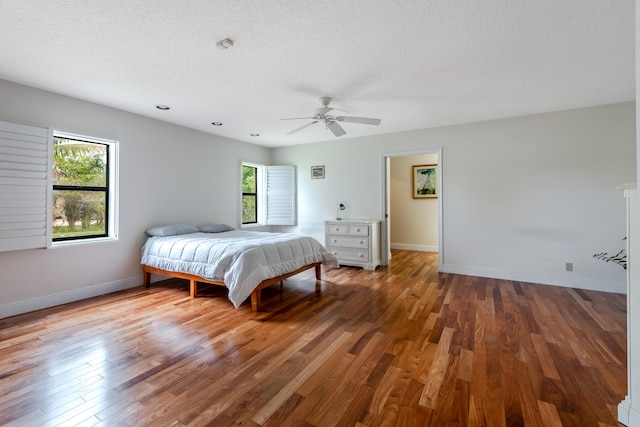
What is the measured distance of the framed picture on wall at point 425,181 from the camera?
6754 mm

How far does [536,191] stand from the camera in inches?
162

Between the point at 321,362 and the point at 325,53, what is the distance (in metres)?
2.44

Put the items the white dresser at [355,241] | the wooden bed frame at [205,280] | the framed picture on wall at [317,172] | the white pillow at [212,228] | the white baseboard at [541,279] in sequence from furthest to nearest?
the framed picture on wall at [317,172] → the white dresser at [355,241] → the white pillow at [212,228] → the white baseboard at [541,279] → the wooden bed frame at [205,280]

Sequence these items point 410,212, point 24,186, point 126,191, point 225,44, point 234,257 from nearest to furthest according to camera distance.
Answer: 1. point 225,44
2. point 24,186
3. point 234,257
4. point 126,191
5. point 410,212

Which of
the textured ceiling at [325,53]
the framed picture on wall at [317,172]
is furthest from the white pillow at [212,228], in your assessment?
the framed picture on wall at [317,172]

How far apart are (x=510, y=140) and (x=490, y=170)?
489 mm

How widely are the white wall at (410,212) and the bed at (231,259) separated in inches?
137

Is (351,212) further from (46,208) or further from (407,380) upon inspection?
(46,208)

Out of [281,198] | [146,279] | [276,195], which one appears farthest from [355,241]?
[146,279]

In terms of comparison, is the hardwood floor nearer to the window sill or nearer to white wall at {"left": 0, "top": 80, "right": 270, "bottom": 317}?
white wall at {"left": 0, "top": 80, "right": 270, "bottom": 317}

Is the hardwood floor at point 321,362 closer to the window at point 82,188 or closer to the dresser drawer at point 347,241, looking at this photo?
the window at point 82,188

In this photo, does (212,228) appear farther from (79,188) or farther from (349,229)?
(349,229)

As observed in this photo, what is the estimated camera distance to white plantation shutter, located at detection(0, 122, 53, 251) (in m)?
2.83

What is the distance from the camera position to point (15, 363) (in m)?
2.06
